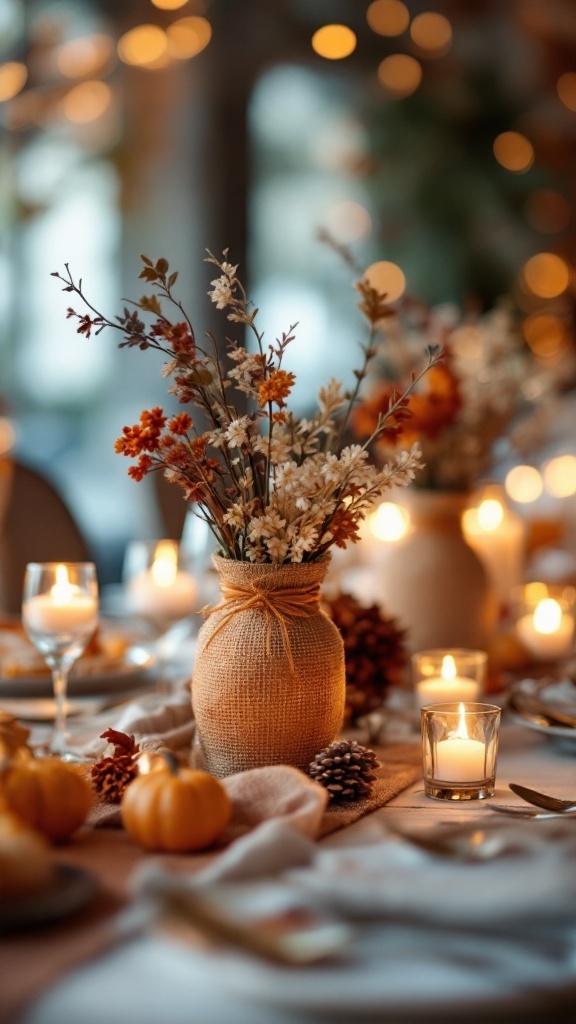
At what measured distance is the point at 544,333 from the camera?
5074mm

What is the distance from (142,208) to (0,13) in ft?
2.98

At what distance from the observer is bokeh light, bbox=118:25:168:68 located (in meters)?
4.26

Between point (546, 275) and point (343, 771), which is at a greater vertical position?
point (546, 275)

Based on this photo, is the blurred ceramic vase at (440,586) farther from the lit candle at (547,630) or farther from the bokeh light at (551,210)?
the bokeh light at (551,210)

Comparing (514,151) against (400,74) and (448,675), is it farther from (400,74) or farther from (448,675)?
(448,675)

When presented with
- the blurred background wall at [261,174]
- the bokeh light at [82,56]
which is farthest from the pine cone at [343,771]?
the bokeh light at [82,56]

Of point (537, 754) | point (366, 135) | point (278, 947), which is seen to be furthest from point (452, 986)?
point (366, 135)

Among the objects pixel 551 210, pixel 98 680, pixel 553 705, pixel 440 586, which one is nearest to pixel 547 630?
pixel 440 586

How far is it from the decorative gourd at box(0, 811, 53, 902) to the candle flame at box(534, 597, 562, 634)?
1.05 m

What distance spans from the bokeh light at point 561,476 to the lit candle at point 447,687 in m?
2.24

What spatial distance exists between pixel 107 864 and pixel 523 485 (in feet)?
8.87

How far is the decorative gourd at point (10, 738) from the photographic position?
87 centimetres

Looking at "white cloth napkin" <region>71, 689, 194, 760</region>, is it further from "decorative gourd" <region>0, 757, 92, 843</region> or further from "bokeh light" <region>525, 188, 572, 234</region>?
"bokeh light" <region>525, 188, 572, 234</region>

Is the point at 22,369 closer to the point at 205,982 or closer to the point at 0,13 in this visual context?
the point at 0,13
